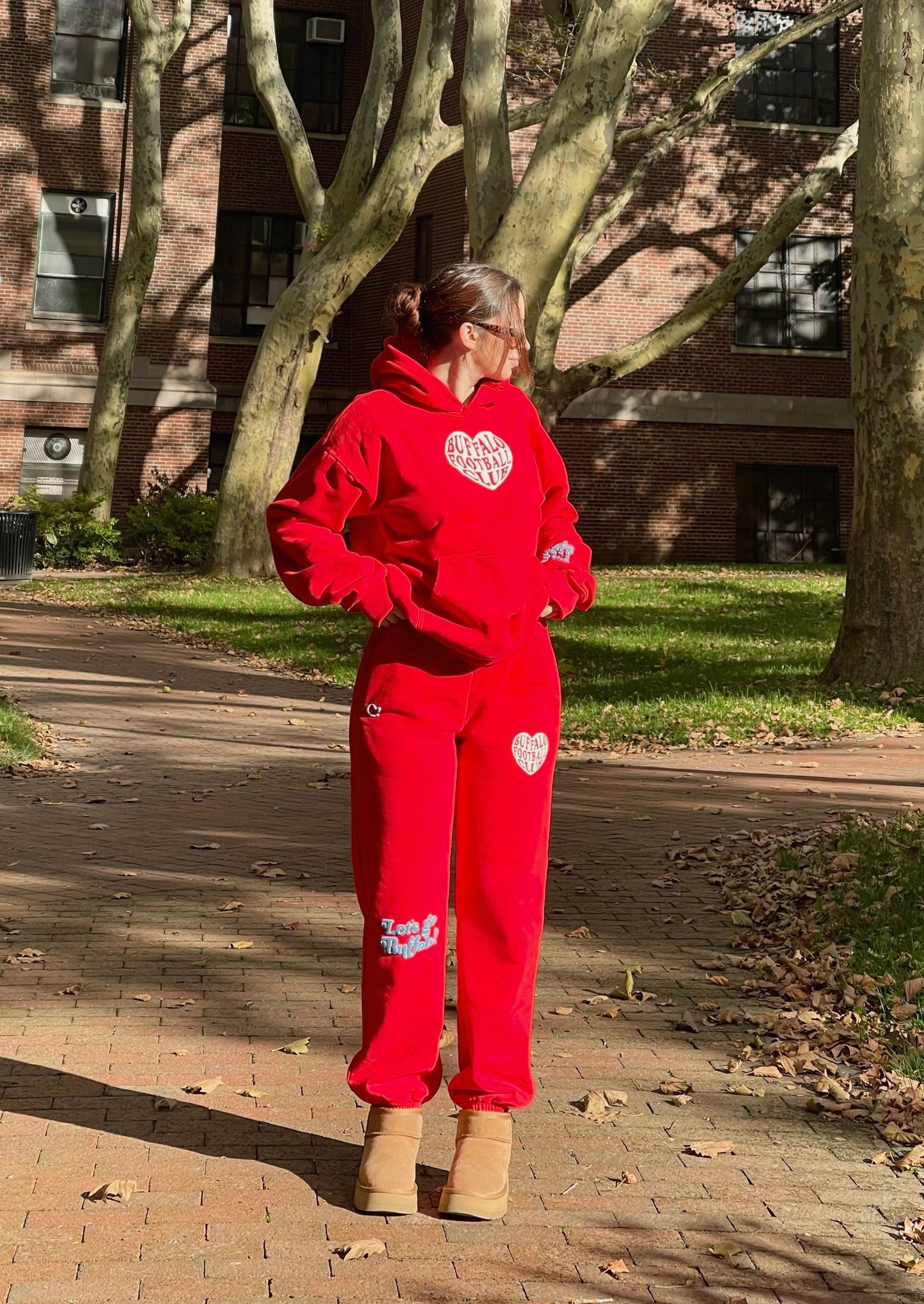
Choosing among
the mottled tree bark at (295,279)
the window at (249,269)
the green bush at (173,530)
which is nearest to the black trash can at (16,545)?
the mottled tree bark at (295,279)

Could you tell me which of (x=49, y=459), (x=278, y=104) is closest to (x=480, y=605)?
(x=278, y=104)

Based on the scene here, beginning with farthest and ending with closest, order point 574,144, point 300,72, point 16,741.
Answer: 1. point 300,72
2. point 574,144
3. point 16,741

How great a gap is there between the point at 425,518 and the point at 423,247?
27.8 m

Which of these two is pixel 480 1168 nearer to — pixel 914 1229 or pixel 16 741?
pixel 914 1229

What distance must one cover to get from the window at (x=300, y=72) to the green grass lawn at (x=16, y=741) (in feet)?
79.5

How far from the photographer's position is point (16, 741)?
31.6 feet

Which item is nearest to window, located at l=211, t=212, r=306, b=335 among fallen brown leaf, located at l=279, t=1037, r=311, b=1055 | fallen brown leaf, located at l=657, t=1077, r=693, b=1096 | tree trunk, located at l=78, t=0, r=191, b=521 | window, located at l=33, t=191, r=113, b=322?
window, located at l=33, t=191, r=113, b=322

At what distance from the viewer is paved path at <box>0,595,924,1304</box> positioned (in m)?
3.21

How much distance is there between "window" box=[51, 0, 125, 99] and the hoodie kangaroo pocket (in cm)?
2826

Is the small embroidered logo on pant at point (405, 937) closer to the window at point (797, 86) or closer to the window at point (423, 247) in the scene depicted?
the window at point (423, 247)

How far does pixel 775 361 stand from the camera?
1180 inches

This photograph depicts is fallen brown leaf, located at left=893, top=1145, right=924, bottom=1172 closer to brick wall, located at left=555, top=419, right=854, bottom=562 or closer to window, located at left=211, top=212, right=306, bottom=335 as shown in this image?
brick wall, located at left=555, top=419, right=854, bottom=562

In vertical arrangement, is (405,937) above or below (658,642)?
above

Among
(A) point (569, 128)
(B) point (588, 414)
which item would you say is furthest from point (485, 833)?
(B) point (588, 414)
